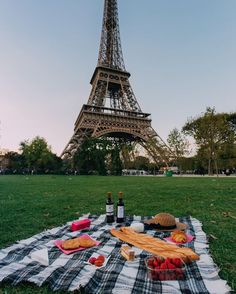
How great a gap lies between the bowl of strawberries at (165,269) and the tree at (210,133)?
29.1 meters

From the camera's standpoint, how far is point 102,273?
1.86 metres

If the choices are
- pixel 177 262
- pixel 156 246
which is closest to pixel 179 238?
pixel 156 246

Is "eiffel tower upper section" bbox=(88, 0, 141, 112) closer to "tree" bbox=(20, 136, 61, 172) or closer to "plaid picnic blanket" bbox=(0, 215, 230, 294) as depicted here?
"tree" bbox=(20, 136, 61, 172)

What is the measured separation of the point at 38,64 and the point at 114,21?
2670 cm

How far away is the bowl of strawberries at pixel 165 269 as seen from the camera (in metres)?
1.76

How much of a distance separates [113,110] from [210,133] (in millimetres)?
14772

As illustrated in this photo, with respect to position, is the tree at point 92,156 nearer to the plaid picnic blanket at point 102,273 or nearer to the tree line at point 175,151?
the tree line at point 175,151

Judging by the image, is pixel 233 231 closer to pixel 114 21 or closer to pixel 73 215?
pixel 73 215

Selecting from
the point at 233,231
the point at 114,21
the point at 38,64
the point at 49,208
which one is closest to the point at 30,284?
the point at 233,231

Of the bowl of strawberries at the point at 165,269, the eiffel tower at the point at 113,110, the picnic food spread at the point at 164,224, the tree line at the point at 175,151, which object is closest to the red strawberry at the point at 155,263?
the bowl of strawberries at the point at 165,269

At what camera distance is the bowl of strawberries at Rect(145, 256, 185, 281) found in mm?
1764

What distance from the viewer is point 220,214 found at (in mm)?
4461

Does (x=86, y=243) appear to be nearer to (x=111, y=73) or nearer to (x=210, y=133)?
(x=210, y=133)

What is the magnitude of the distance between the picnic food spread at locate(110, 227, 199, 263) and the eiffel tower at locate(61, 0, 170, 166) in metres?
28.7
